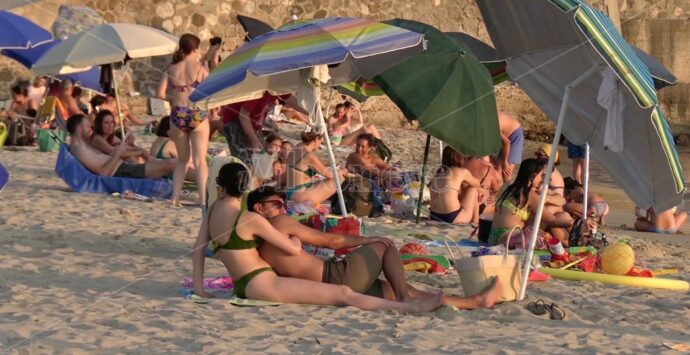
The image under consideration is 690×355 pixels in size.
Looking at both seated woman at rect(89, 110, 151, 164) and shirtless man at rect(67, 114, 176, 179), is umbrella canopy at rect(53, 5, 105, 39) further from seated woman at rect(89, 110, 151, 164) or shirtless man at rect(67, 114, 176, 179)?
shirtless man at rect(67, 114, 176, 179)

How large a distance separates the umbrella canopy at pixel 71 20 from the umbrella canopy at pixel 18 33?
9.47 feet

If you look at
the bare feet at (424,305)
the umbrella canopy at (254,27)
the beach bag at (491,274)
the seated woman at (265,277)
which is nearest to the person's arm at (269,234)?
the seated woman at (265,277)

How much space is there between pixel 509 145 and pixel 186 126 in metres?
3.32

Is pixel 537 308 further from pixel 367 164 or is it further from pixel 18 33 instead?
pixel 18 33

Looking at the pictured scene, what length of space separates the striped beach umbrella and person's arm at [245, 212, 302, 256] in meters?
1.28

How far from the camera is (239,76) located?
7.32 metres

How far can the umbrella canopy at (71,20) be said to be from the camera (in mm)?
17203

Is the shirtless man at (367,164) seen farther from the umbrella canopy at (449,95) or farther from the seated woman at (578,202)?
the umbrella canopy at (449,95)

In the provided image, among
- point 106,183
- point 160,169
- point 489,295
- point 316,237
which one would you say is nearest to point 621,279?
point 489,295

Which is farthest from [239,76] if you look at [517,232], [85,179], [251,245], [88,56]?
[88,56]

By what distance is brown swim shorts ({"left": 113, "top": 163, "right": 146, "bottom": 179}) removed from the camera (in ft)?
37.1

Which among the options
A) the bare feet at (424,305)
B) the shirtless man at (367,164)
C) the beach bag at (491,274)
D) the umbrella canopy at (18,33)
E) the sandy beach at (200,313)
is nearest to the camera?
the sandy beach at (200,313)

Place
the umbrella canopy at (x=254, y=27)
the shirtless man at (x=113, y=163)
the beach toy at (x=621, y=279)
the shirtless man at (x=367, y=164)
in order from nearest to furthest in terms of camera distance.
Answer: the beach toy at (x=621, y=279), the shirtless man at (x=113, y=163), the shirtless man at (x=367, y=164), the umbrella canopy at (x=254, y=27)

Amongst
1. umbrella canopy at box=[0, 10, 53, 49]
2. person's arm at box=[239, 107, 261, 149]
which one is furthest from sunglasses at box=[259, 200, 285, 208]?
umbrella canopy at box=[0, 10, 53, 49]
